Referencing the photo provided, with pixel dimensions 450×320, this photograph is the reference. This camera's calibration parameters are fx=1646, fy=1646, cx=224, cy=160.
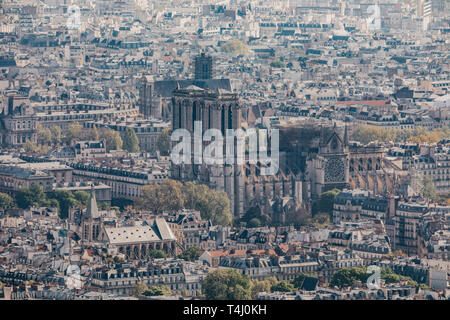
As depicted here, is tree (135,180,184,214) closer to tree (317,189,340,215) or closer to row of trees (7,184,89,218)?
row of trees (7,184,89,218)

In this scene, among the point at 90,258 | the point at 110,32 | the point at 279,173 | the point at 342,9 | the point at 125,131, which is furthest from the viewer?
the point at 342,9

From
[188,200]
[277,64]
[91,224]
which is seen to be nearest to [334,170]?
[188,200]

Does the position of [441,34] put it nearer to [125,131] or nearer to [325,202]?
[125,131]

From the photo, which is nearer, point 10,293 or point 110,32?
point 10,293

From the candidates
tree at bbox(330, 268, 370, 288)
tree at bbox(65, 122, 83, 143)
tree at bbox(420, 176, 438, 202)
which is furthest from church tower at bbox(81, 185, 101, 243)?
tree at bbox(65, 122, 83, 143)

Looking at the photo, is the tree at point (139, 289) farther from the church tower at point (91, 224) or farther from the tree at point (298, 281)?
the church tower at point (91, 224)

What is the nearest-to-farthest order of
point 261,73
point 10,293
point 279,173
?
point 10,293, point 279,173, point 261,73

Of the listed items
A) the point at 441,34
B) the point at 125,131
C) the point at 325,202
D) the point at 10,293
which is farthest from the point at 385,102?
the point at 441,34

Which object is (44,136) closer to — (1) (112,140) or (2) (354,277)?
(1) (112,140)
